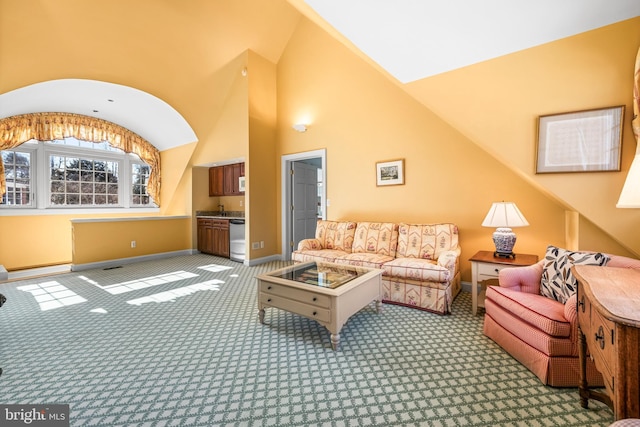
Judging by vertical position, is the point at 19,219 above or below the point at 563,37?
below

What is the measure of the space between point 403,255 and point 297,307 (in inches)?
69.1

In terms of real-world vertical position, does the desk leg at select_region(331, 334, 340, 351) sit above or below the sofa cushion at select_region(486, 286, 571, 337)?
below

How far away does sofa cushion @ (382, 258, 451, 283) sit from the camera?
9.02ft

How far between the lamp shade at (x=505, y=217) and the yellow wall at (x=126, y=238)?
19.4ft

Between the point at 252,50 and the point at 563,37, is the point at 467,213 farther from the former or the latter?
the point at 252,50

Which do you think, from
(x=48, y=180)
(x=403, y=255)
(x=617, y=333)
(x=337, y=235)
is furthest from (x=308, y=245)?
(x=48, y=180)

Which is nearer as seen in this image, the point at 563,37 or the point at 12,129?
the point at 563,37

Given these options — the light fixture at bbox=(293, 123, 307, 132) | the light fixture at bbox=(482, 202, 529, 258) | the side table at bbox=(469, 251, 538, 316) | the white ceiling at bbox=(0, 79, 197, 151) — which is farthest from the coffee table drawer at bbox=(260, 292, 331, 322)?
the white ceiling at bbox=(0, 79, 197, 151)

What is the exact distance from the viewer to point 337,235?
4152mm

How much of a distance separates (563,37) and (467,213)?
1944mm

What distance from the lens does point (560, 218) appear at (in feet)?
9.70

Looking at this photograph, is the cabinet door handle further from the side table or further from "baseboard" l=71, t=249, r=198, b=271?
"baseboard" l=71, t=249, r=198, b=271

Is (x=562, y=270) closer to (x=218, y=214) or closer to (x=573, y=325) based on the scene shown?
(x=573, y=325)

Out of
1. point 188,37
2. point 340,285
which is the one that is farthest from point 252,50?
point 340,285
